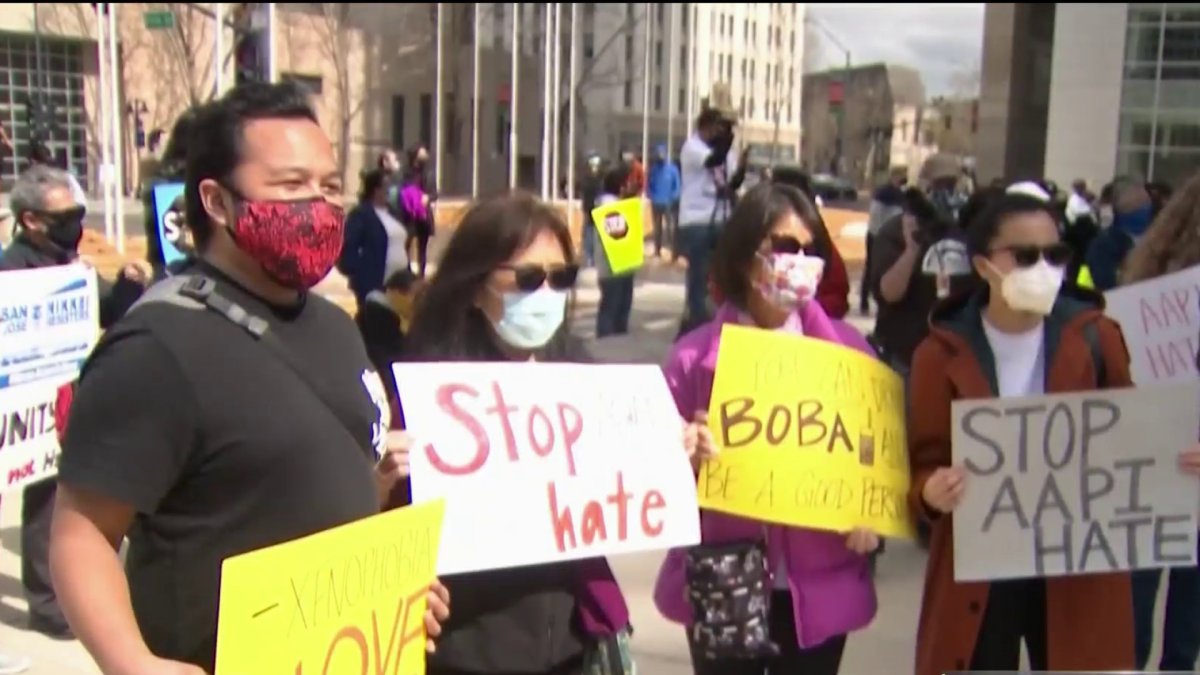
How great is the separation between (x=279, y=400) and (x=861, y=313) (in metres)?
13.2

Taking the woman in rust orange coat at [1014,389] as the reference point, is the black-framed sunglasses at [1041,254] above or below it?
above

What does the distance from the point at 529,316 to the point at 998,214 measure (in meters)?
1.20

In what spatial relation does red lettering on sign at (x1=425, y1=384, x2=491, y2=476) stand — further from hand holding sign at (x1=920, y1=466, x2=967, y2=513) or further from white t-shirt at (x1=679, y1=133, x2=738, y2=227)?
white t-shirt at (x1=679, y1=133, x2=738, y2=227)

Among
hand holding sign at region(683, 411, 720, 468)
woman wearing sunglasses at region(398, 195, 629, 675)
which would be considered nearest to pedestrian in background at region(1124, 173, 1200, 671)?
hand holding sign at region(683, 411, 720, 468)

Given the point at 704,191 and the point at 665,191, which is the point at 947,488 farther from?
the point at 665,191

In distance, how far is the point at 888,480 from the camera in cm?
288

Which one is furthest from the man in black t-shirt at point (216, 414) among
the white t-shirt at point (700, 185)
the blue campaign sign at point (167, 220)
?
the white t-shirt at point (700, 185)

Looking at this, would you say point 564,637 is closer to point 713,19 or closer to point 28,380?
point 28,380

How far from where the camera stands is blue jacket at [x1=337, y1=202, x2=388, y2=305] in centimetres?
901

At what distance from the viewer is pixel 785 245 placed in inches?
118

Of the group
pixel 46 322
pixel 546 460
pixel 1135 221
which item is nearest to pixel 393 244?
pixel 46 322

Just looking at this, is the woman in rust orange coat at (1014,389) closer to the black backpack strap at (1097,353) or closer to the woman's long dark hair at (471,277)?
the black backpack strap at (1097,353)

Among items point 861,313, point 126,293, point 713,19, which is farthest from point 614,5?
point 126,293

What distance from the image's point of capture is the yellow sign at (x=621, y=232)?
1025cm
